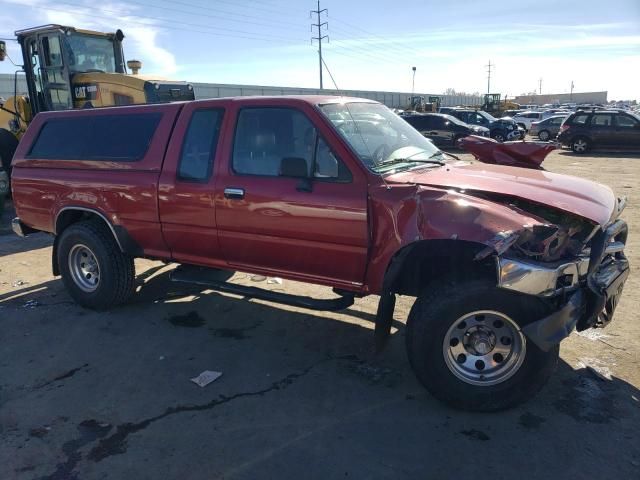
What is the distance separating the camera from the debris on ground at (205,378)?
3812mm

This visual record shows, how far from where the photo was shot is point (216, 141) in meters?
4.31

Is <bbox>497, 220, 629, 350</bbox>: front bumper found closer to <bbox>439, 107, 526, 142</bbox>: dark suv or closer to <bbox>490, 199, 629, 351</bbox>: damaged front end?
<bbox>490, 199, 629, 351</bbox>: damaged front end

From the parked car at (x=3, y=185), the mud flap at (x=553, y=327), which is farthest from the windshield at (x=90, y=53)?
the mud flap at (x=553, y=327)

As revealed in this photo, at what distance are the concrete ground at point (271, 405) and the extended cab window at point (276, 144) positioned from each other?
A: 153 cm

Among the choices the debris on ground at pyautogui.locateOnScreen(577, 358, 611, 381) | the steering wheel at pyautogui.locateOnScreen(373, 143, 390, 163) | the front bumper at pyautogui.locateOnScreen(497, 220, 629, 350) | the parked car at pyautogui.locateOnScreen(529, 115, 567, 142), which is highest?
the steering wheel at pyautogui.locateOnScreen(373, 143, 390, 163)

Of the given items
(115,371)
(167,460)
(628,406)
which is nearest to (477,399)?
(628,406)

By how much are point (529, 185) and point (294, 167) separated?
163 centimetres

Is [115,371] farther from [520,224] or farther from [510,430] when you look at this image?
[520,224]

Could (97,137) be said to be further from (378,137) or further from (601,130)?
(601,130)

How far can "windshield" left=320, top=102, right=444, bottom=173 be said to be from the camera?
3.86 metres

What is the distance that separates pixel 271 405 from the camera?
351cm

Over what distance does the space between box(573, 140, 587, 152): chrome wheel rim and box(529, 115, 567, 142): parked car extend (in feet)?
26.2

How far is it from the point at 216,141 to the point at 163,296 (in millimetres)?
2191

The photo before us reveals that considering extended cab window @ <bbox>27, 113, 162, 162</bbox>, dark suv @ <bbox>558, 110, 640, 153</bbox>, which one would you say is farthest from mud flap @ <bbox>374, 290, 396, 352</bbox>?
dark suv @ <bbox>558, 110, 640, 153</bbox>
